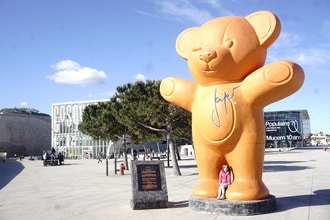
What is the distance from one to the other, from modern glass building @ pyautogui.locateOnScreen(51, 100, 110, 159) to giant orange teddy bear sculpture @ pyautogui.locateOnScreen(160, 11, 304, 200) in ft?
193

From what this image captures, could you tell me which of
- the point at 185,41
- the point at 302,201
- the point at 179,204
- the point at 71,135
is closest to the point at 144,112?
the point at 179,204

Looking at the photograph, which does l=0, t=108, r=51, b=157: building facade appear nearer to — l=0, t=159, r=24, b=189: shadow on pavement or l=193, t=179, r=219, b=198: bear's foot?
l=0, t=159, r=24, b=189: shadow on pavement

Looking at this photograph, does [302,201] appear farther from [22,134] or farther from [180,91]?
[22,134]

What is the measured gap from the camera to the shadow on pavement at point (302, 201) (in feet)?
33.0

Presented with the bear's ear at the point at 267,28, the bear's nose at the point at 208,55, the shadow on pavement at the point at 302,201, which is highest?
the bear's ear at the point at 267,28

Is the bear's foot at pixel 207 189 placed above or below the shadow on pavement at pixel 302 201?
above

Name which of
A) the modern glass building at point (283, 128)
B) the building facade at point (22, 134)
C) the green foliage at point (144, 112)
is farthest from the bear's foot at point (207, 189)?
the building facade at point (22, 134)

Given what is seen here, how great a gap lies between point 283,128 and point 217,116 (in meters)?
74.7

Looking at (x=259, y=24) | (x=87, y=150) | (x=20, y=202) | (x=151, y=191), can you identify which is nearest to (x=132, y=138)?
(x=20, y=202)

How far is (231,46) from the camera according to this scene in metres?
8.96

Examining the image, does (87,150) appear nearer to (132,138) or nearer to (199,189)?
(132,138)

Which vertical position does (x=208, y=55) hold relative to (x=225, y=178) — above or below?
above
